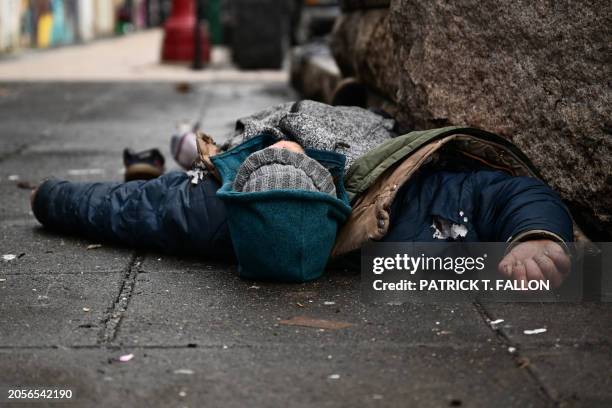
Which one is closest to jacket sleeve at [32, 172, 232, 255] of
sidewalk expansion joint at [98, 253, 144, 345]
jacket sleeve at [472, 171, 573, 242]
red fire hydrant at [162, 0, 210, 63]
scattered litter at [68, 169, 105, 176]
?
sidewalk expansion joint at [98, 253, 144, 345]

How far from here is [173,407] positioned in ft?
6.31

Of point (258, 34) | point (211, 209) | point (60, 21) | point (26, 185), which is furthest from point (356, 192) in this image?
point (60, 21)

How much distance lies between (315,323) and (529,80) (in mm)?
1238

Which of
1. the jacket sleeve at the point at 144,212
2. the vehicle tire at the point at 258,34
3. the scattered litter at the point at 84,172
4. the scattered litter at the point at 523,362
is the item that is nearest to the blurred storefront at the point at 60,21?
the vehicle tire at the point at 258,34

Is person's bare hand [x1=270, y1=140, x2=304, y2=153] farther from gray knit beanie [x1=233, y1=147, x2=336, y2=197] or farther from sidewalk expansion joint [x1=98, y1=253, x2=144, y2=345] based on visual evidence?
sidewalk expansion joint [x1=98, y1=253, x2=144, y2=345]

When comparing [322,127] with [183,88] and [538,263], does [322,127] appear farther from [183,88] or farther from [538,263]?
[183,88]

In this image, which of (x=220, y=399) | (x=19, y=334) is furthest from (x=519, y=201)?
(x=19, y=334)

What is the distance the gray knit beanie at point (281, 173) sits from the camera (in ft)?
8.81

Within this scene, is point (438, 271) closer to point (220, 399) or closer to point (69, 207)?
point (220, 399)

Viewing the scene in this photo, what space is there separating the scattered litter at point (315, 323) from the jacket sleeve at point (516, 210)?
0.59 meters

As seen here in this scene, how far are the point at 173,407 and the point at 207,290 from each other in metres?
0.84

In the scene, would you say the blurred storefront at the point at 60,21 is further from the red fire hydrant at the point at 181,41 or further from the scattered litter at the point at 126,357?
the scattered litter at the point at 126,357

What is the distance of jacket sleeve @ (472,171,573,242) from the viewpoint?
2.65 metres

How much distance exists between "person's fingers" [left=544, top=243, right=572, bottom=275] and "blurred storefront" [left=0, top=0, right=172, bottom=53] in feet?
48.9
